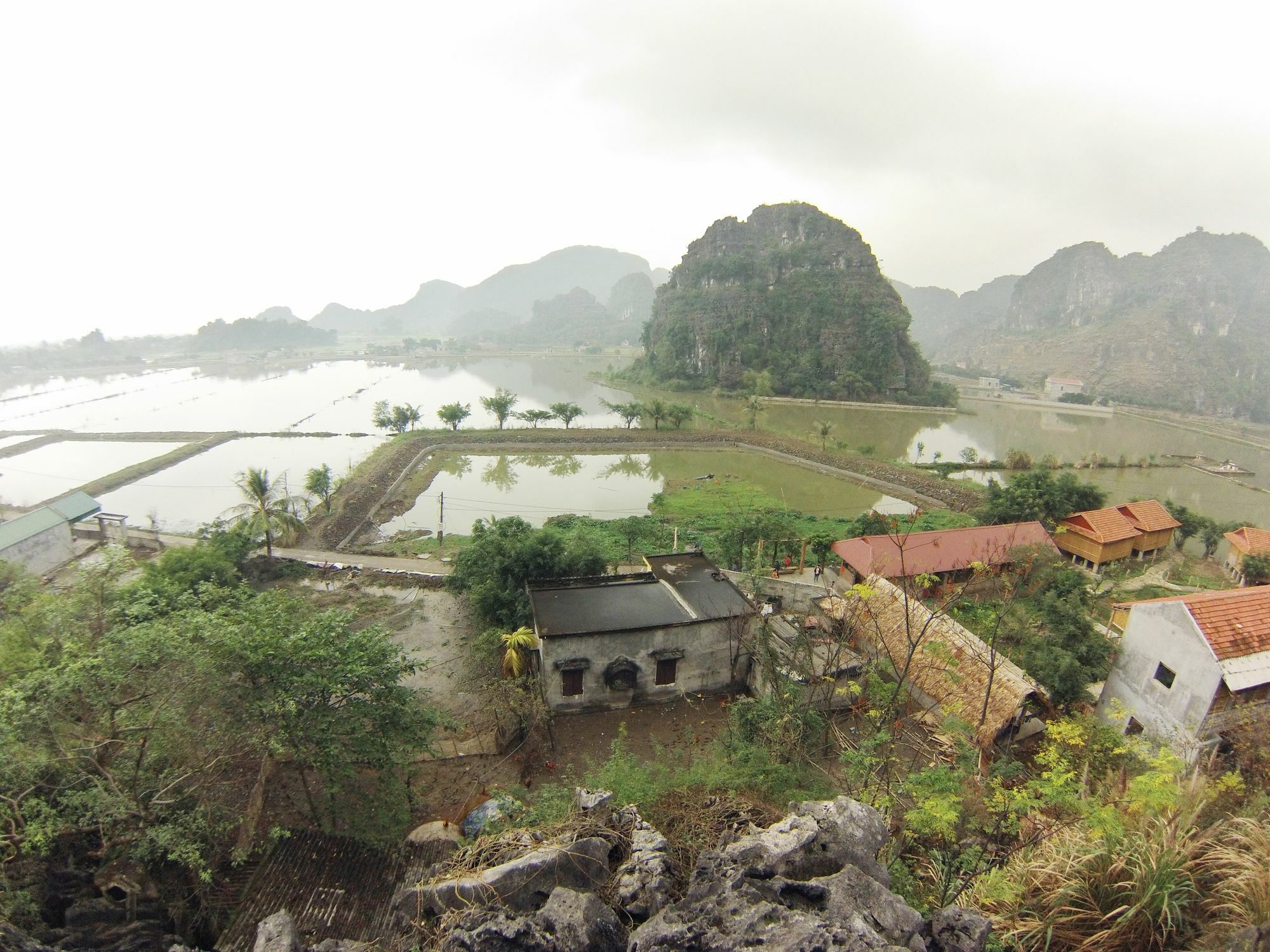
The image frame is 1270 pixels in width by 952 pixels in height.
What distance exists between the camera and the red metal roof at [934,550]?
16016 mm

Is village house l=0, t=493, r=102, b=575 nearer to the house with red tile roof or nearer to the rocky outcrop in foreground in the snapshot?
the rocky outcrop in foreground

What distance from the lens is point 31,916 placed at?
5.15 metres

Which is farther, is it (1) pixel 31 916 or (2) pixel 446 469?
(2) pixel 446 469

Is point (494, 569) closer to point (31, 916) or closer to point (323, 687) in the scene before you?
point (323, 687)

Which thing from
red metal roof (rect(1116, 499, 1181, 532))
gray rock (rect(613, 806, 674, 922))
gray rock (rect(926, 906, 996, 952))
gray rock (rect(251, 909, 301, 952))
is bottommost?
red metal roof (rect(1116, 499, 1181, 532))

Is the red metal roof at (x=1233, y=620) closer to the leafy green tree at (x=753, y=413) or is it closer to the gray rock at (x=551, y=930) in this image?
the gray rock at (x=551, y=930)

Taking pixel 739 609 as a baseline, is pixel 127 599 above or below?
above

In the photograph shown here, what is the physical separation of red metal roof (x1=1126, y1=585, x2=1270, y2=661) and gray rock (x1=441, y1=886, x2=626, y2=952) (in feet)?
31.9

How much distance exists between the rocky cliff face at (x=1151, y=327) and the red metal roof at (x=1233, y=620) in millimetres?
76030

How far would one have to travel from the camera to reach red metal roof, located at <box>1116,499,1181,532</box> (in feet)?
63.0

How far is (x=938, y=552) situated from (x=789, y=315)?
65579 mm

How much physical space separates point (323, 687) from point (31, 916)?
110 inches

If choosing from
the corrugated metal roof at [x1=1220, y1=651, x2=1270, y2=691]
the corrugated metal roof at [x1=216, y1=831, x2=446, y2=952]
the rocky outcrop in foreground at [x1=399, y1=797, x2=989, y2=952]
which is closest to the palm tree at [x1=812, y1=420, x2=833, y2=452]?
the corrugated metal roof at [x1=1220, y1=651, x2=1270, y2=691]

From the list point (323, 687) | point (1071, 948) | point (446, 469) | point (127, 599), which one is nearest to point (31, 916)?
point (323, 687)
